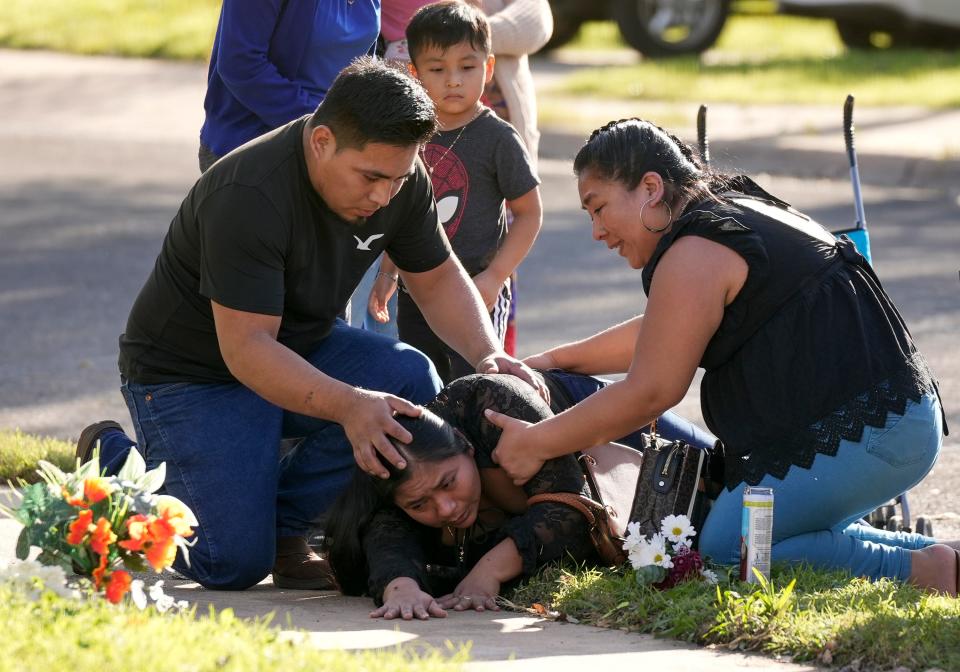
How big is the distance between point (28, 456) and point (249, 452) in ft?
4.25

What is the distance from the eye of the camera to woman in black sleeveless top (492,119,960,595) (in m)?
3.96

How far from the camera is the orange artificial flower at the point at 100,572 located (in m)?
3.47

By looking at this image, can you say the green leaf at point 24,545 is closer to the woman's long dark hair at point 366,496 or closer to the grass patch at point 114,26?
the woman's long dark hair at point 366,496

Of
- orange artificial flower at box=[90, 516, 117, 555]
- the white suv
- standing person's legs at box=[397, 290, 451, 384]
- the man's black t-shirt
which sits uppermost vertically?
the white suv

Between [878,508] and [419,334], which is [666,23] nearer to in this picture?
[419,334]

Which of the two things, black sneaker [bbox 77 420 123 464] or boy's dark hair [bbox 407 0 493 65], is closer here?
black sneaker [bbox 77 420 123 464]

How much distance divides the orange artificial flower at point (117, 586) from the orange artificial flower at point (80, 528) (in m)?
0.11

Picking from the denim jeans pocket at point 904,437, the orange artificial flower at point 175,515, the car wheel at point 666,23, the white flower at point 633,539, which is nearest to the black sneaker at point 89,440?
the orange artificial flower at point 175,515

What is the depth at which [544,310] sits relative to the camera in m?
7.88

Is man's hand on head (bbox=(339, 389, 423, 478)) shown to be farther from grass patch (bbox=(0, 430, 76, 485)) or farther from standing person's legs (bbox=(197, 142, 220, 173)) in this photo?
grass patch (bbox=(0, 430, 76, 485))

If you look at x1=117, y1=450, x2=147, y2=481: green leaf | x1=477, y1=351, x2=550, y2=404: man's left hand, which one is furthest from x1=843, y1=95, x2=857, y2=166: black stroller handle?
x1=117, y1=450, x2=147, y2=481: green leaf

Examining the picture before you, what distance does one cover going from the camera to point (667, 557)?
12.8ft

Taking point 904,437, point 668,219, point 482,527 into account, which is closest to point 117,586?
point 482,527

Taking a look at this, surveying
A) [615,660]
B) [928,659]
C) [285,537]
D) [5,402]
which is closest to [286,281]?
[285,537]
